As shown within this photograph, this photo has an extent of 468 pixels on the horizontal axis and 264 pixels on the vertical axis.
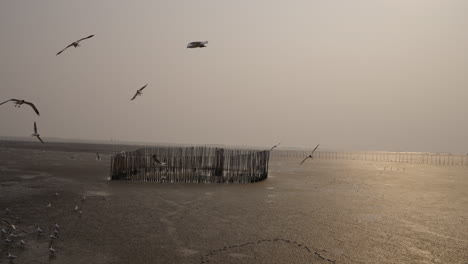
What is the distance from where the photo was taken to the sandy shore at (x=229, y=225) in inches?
320

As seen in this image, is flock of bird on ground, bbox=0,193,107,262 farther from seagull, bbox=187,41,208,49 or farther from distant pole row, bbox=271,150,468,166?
distant pole row, bbox=271,150,468,166

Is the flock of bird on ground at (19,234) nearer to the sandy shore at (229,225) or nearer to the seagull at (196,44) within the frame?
the sandy shore at (229,225)

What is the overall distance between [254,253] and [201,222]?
3097 millimetres

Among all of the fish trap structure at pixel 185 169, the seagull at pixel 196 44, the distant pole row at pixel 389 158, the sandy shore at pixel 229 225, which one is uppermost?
the seagull at pixel 196 44

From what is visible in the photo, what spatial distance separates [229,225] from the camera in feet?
35.2

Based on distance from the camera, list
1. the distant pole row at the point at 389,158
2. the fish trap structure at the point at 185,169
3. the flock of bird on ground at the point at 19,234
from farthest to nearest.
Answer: the distant pole row at the point at 389,158, the fish trap structure at the point at 185,169, the flock of bird on ground at the point at 19,234

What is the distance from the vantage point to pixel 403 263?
7785 mm

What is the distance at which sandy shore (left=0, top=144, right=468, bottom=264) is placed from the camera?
8.12 meters

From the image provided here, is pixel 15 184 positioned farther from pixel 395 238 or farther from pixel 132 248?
pixel 395 238

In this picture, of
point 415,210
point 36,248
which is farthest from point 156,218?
point 415,210

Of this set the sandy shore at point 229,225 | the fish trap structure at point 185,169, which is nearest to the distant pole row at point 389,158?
the fish trap structure at point 185,169

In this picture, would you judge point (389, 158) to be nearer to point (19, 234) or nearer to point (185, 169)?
point (185, 169)

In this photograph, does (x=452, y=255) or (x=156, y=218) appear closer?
(x=452, y=255)

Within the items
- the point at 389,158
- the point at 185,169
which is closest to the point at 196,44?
the point at 185,169
